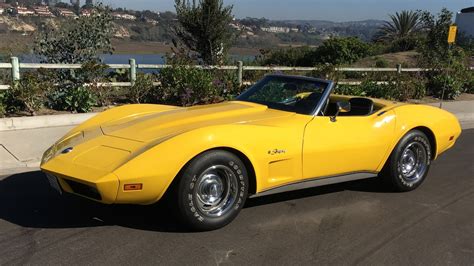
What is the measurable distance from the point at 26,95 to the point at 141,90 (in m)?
2.69

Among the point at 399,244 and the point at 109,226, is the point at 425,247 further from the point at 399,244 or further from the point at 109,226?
the point at 109,226

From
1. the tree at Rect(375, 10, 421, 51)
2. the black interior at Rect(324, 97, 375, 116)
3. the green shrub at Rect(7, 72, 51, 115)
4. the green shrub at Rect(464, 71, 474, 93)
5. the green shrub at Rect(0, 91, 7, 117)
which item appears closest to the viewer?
the black interior at Rect(324, 97, 375, 116)

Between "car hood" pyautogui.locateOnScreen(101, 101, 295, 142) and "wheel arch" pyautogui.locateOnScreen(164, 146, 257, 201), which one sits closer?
"wheel arch" pyautogui.locateOnScreen(164, 146, 257, 201)

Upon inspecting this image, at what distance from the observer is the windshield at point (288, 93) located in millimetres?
5145

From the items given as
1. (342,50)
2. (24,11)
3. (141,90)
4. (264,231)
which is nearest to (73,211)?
(264,231)

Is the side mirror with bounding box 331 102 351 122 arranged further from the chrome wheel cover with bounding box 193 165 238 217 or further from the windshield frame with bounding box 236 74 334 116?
the chrome wheel cover with bounding box 193 165 238 217

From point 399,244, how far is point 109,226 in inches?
→ 95.1

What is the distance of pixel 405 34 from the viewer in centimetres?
4531

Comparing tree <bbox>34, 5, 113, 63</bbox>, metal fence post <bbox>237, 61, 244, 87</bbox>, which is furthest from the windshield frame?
metal fence post <bbox>237, 61, 244, 87</bbox>

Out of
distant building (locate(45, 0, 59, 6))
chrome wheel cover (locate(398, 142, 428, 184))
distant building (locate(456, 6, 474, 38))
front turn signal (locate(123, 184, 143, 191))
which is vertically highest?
distant building (locate(456, 6, 474, 38))

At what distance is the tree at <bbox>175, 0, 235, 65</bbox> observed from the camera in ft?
50.5

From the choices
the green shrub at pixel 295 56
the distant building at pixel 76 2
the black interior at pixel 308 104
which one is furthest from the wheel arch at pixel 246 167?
the green shrub at pixel 295 56

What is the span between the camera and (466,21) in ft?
129

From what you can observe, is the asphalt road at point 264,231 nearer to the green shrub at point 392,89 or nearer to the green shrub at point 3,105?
the green shrub at point 3,105
